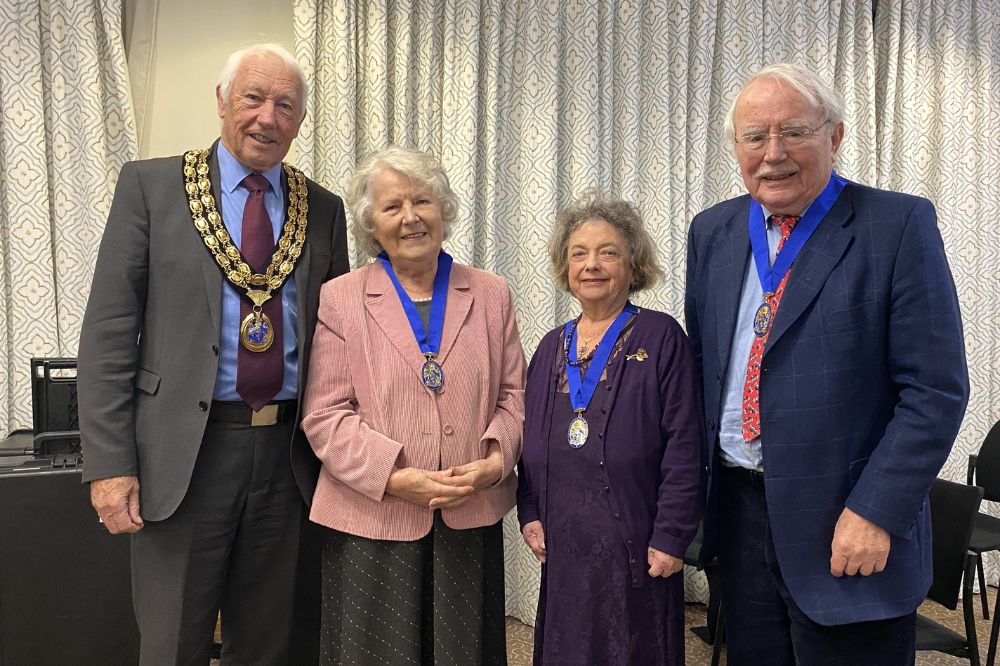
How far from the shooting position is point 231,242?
2.00 meters

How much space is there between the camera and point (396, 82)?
136 inches

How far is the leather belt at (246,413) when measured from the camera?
198cm

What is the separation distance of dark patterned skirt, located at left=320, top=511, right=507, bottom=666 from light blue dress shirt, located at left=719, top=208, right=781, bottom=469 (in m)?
0.72

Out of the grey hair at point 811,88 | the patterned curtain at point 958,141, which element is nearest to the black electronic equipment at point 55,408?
the grey hair at point 811,88

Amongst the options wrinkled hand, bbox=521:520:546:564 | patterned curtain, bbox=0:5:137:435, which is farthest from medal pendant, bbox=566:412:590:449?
patterned curtain, bbox=0:5:137:435

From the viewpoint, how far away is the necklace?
197 cm

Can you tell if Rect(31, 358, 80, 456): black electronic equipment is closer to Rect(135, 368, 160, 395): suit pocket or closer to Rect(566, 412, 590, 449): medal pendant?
Rect(135, 368, 160, 395): suit pocket

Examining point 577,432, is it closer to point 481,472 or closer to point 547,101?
point 481,472

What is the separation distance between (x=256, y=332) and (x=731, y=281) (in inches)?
48.6

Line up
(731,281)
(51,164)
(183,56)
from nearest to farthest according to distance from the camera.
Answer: (731,281) → (51,164) → (183,56)

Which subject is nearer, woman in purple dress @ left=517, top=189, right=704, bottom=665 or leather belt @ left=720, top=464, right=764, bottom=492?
leather belt @ left=720, top=464, right=764, bottom=492

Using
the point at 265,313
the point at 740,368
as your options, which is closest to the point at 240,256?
the point at 265,313

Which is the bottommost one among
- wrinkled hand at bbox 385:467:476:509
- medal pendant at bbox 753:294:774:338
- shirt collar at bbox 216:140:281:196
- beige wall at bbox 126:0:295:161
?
wrinkled hand at bbox 385:467:476:509

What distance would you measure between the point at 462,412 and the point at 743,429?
2.35 feet
